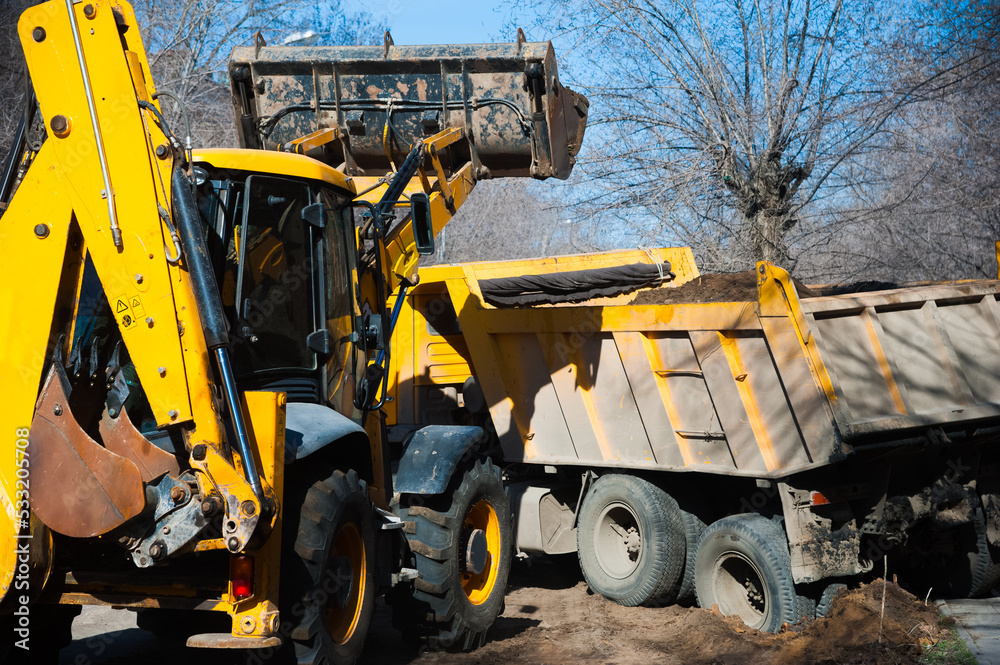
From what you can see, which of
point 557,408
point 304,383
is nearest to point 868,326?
point 557,408

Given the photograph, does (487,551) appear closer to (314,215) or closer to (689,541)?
(689,541)

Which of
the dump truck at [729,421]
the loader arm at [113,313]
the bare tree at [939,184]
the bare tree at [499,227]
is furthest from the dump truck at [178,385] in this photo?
the bare tree at [499,227]

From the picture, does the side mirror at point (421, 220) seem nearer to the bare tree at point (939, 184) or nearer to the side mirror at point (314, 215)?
the side mirror at point (314, 215)

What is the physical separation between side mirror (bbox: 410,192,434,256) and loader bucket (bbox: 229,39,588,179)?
1.96 m

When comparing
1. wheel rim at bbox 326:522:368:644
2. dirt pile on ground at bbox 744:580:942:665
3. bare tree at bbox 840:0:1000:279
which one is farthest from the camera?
bare tree at bbox 840:0:1000:279

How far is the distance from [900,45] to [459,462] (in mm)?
9378

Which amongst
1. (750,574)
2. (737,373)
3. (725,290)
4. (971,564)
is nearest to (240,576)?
(737,373)

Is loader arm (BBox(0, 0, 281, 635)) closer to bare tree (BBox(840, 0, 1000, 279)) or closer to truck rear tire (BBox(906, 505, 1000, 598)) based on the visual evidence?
truck rear tire (BBox(906, 505, 1000, 598))

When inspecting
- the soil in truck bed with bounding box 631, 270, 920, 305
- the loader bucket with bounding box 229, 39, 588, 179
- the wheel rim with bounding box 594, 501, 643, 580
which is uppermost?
the loader bucket with bounding box 229, 39, 588, 179

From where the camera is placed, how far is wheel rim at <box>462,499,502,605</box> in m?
5.65

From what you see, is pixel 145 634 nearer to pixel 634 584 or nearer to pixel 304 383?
pixel 304 383

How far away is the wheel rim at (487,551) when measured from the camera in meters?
5.65

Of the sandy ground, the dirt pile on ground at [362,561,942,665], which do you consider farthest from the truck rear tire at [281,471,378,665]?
the dirt pile on ground at [362,561,942,665]

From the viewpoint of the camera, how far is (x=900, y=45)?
11.8 metres
